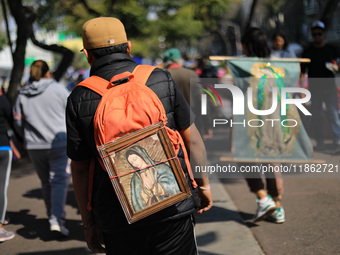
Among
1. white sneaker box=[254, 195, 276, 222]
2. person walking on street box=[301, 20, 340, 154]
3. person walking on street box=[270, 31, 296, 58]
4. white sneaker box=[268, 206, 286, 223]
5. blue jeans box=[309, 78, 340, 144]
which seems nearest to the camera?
white sneaker box=[254, 195, 276, 222]

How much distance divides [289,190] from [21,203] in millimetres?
3668

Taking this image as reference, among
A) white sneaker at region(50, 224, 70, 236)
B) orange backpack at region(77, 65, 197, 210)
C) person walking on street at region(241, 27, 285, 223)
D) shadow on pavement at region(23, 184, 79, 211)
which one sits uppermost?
orange backpack at region(77, 65, 197, 210)

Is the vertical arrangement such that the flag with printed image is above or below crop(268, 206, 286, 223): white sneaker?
above

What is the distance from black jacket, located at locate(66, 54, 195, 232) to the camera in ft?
7.53

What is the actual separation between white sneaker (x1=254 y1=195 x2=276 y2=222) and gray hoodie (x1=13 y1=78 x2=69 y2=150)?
84.8 inches

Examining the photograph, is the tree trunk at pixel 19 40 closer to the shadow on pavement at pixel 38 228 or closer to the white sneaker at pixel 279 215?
the shadow on pavement at pixel 38 228

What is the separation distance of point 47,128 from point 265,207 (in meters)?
→ 2.42

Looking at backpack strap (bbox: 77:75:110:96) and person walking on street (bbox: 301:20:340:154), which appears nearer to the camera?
backpack strap (bbox: 77:75:110:96)

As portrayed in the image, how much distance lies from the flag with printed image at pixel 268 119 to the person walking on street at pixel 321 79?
10.6ft

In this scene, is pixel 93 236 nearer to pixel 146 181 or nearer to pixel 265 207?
pixel 146 181

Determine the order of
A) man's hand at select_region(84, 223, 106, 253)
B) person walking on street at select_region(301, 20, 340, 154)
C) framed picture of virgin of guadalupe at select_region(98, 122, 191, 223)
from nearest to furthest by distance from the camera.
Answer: framed picture of virgin of guadalupe at select_region(98, 122, 191, 223) < man's hand at select_region(84, 223, 106, 253) < person walking on street at select_region(301, 20, 340, 154)

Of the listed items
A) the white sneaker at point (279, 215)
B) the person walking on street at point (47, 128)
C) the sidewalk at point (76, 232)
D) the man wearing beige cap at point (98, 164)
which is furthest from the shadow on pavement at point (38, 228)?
the man wearing beige cap at point (98, 164)

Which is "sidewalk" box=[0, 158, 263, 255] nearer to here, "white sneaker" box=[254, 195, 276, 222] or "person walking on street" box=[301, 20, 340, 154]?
"white sneaker" box=[254, 195, 276, 222]

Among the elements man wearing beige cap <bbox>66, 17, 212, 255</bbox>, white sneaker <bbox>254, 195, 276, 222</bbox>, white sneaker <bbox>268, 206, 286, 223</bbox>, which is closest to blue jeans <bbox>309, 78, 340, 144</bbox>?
white sneaker <bbox>268, 206, 286, 223</bbox>
